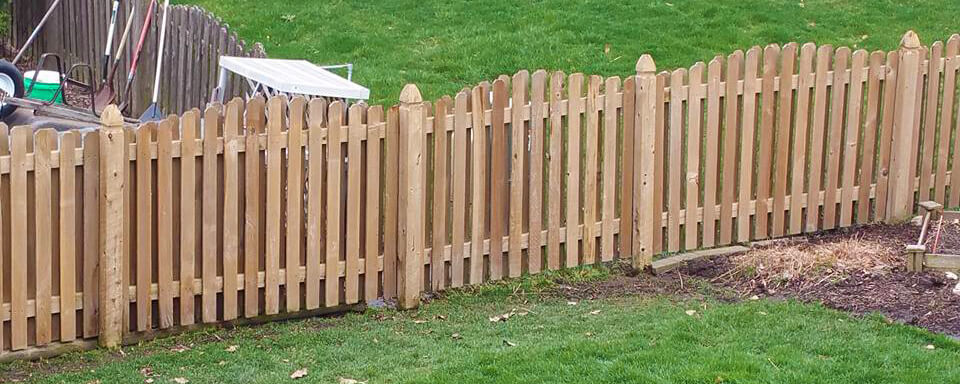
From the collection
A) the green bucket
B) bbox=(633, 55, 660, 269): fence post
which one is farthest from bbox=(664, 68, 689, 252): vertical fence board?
the green bucket

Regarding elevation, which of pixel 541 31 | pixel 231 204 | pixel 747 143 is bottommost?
pixel 231 204

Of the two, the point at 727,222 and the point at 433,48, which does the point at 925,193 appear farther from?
the point at 433,48

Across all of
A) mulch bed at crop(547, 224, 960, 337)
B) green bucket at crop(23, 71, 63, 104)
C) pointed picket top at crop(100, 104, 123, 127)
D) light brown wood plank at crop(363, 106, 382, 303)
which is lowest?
mulch bed at crop(547, 224, 960, 337)

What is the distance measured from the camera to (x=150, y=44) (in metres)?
12.6

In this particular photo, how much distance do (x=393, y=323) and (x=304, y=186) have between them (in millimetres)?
850

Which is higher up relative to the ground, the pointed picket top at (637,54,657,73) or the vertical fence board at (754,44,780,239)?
the pointed picket top at (637,54,657,73)

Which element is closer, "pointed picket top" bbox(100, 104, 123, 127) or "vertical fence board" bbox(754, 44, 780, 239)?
"pointed picket top" bbox(100, 104, 123, 127)

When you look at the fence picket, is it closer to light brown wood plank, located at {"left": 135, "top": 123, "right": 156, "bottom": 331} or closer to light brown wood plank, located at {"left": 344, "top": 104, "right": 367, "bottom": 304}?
light brown wood plank, located at {"left": 135, "top": 123, "right": 156, "bottom": 331}

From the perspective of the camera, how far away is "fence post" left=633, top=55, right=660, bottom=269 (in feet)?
26.0

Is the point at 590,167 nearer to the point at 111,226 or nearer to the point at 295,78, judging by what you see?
the point at 295,78

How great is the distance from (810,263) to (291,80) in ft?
10.5

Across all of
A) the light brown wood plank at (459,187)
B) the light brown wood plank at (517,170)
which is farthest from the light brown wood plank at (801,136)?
the light brown wood plank at (459,187)

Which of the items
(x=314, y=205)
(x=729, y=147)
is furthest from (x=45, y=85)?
(x=729, y=147)

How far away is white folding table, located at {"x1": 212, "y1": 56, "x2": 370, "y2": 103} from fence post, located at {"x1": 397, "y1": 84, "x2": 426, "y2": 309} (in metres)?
0.87
